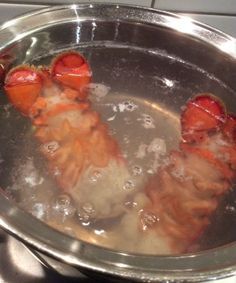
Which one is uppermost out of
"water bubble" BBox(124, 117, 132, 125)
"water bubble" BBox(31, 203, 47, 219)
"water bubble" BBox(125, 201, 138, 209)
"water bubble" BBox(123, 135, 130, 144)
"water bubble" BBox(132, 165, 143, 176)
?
"water bubble" BBox(124, 117, 132, 125)

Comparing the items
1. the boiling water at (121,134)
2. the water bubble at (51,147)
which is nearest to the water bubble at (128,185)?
the boiling water at (121,134)

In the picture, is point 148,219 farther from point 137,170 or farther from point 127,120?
point 127,120

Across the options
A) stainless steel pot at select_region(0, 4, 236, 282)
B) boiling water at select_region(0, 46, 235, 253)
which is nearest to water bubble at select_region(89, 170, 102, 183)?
boiling water at select_region(0, 46, 235, 253)

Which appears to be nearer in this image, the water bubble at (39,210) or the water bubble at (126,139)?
the water bubble at (39,210)

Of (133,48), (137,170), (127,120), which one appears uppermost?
(133,48)

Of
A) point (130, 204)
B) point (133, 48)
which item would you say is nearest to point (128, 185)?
point (130, 204)

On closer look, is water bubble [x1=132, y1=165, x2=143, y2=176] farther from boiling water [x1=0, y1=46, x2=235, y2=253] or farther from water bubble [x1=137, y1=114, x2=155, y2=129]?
water bubble [x1=137, y1=114, x2=155, y2=129]

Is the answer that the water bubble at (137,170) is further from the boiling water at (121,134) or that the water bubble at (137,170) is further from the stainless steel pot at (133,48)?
the stainless steel pot at (133,48)

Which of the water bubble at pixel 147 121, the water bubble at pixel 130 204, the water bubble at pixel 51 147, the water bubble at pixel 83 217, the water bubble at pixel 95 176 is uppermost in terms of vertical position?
the water bubble at pixel 147 121

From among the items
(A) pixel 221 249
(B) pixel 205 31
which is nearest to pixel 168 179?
(A) pixel 221 249
